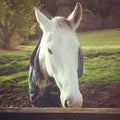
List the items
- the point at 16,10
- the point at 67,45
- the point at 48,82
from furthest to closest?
the point at 16,10 < the point at 48,82 < the point at 67,45

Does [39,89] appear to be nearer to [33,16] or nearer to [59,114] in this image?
[59,114]

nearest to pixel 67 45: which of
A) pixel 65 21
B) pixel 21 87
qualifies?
pixel 65 21

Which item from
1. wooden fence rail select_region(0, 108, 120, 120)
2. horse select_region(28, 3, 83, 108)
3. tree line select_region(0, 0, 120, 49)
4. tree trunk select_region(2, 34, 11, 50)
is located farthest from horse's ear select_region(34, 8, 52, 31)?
wooden fence rail select_region(0, 108, 120, 120)

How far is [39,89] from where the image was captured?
9.62ft

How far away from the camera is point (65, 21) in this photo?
277 cm

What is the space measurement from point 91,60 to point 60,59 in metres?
0.37

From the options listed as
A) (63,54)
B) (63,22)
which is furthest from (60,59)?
(63,22)

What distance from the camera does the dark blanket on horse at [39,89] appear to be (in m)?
2.87

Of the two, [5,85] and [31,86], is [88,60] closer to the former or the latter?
[31,86]

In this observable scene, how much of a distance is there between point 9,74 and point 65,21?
743 mm

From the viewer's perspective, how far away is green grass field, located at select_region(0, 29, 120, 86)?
9.50 feet

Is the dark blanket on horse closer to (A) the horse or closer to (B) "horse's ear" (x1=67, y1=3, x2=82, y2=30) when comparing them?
(A) the horse

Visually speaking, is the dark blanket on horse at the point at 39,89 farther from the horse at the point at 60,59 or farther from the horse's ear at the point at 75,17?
the horse's ear at the point at 75,17

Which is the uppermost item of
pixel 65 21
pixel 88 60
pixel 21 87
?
pixel 65 21
